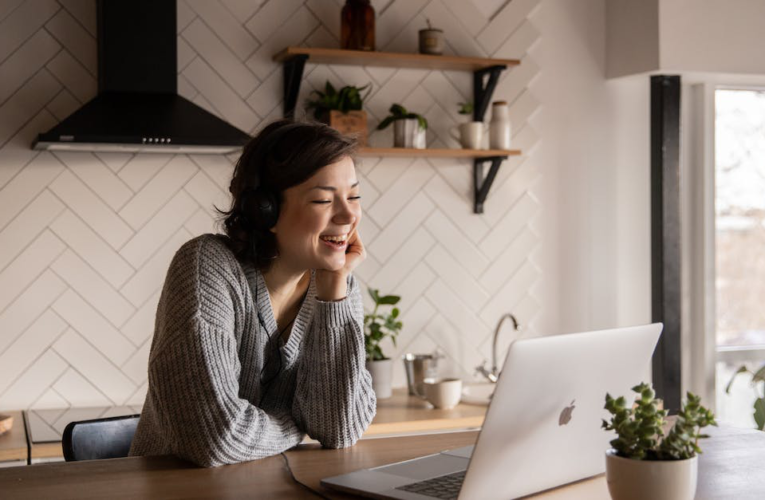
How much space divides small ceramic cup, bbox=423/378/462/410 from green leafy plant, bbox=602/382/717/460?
1775 mm

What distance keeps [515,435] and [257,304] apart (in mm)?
753

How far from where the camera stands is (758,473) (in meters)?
1.48

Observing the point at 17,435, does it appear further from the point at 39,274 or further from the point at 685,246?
the point at 685,246

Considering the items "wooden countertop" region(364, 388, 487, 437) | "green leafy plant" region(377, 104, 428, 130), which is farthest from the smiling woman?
"green leafy plant" region(377, 104, 428, 130)

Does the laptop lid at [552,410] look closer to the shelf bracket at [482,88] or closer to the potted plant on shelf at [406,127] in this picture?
the potted plant on shelf at [406,127]

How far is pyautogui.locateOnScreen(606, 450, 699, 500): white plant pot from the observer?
1.18 m

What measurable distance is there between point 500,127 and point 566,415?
84.8 inches

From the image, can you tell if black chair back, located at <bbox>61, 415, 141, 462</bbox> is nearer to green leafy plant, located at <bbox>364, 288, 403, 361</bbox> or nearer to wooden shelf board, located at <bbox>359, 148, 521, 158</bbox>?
green leafy plant, located at <bbox>364, 288, 403, 361</bbox>

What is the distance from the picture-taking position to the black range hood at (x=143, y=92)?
2.72m

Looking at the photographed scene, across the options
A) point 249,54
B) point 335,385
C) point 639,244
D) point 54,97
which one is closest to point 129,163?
point 54,97

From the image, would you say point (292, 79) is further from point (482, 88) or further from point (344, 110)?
point (482, 88)

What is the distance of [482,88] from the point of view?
3424mm

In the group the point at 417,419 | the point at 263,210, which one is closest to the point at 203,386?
the point at 263,210

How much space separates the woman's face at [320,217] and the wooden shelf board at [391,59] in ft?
4.19
